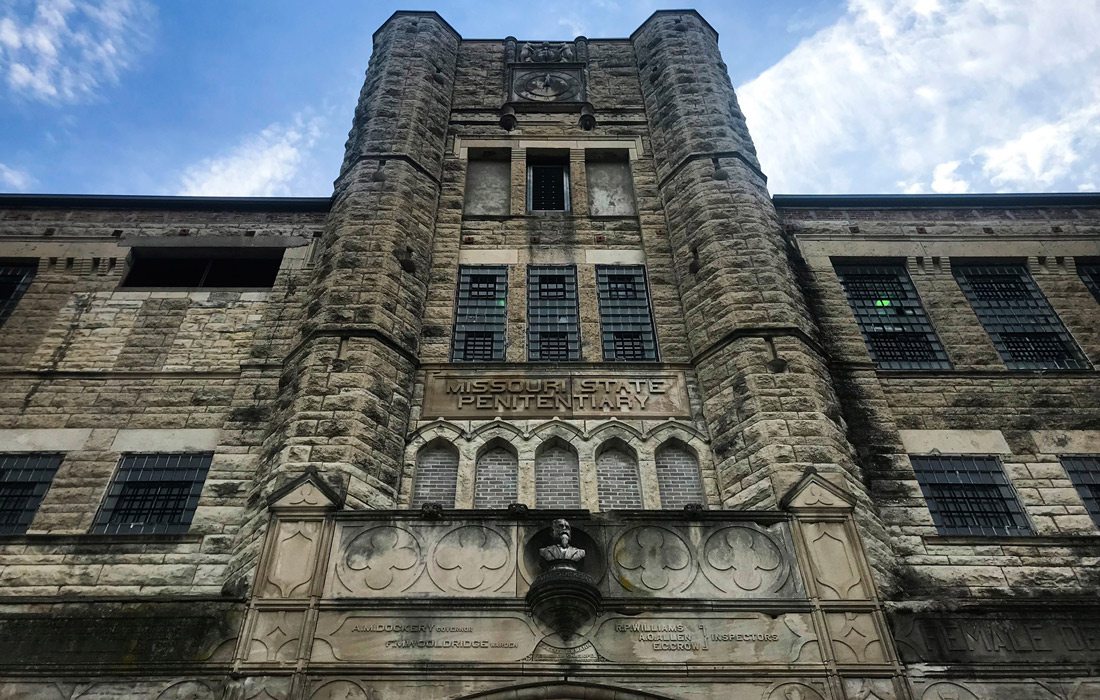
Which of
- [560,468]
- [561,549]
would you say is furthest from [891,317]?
[561,549]

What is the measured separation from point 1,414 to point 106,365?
1551 mm

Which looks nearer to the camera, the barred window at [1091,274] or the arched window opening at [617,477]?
the arched window opening at [617,477]

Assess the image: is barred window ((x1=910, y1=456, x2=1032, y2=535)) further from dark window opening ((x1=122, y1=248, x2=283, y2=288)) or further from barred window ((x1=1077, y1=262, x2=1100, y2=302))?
dark window opening ((x1=122, y1=248, x2=283, y2=288))

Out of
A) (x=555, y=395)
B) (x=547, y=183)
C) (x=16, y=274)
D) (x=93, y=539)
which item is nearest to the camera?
(x=93, y=539)

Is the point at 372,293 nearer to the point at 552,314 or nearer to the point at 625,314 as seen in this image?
the point at 552,314

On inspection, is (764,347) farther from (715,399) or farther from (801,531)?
(801,531)

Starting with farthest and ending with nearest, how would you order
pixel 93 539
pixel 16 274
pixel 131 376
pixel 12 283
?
pixel 16 274
pixel 12 283
pixel 131 376
pixel 93 539

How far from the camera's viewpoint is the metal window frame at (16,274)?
14.3 metres

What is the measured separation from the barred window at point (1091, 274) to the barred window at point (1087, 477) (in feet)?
15.0

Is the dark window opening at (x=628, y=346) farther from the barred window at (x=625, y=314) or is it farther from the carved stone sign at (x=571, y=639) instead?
the carved stone sign at (x=571, y=639)

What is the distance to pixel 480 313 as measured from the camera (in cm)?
1404

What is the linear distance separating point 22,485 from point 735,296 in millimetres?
10581

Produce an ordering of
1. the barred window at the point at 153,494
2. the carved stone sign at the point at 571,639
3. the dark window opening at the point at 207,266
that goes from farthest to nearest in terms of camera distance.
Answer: the dark window opening at the point at 207,266
the barred window at the point at 153,494
the carved stone sign at the point at 571,639

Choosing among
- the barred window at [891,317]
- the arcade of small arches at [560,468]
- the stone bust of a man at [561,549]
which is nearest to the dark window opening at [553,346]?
the arcade of small arches at [560,468]
